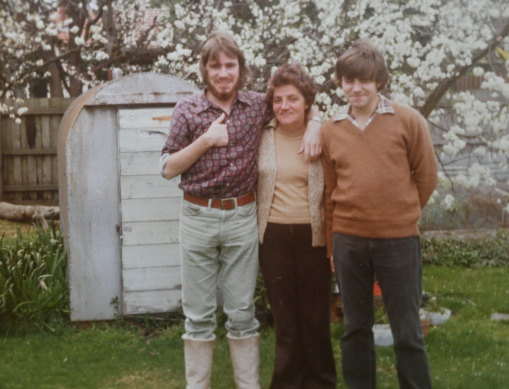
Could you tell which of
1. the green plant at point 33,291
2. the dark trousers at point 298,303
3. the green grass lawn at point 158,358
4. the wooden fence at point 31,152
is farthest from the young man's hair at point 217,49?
the wooden fence at point 31,152

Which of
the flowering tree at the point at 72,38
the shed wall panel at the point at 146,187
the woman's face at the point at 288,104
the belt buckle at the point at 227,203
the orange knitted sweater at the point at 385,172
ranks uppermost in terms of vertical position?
the flowering tree at the point at 72,38

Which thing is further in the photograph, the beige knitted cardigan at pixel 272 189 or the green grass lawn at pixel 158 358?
the green grass lawn at pixel 158 358

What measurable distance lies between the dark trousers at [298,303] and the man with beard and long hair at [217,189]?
0.11 m

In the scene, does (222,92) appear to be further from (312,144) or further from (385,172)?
(385,172)

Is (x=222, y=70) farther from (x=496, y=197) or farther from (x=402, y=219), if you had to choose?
(x=496, y=197)

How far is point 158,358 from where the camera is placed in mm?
4613

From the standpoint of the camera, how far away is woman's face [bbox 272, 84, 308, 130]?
3488 mm

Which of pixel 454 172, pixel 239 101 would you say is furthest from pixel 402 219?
pixel 454 172

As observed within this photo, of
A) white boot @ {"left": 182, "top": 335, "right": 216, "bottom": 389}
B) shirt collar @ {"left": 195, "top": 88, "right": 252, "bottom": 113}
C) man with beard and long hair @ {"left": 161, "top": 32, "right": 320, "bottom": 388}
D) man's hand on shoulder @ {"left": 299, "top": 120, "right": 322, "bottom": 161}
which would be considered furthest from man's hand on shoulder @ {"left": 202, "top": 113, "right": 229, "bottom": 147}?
white boot @ {"left": 182, "top": 335, "right": 216, "bottom": 389}

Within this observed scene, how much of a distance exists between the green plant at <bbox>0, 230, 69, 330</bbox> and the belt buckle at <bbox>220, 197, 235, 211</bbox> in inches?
89.2

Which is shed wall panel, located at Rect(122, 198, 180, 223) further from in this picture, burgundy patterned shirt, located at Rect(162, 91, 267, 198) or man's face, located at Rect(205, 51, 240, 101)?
man's face, located at Rect(205, 51, 240, 101)

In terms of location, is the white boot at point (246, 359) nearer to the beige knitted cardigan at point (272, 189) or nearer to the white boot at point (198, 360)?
the white boot at point (198, 360)

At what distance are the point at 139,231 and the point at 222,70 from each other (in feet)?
6.61

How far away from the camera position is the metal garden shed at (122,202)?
515 centimetres
